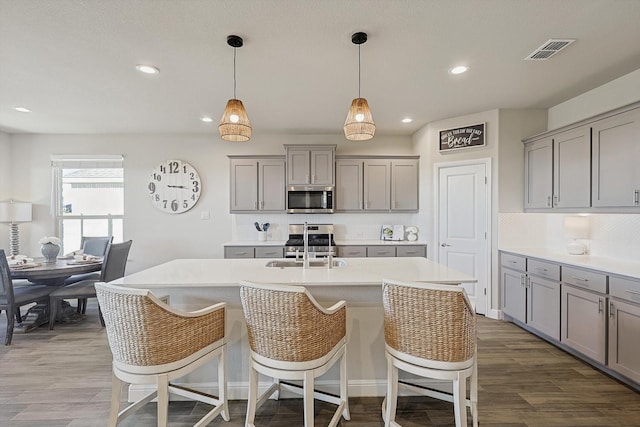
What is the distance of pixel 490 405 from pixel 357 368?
966 mm

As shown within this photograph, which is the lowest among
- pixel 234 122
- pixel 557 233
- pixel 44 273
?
pixel 44 273

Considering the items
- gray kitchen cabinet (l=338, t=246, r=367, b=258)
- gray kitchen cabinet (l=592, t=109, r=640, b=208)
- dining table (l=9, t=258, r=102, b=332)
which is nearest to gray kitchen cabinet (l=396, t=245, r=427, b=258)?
gray kitchen cabinet (l=338, t=246, r=367, b=258)

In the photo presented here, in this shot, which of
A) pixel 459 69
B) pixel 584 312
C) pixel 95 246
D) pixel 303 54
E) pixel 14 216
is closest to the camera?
pixel 303 54

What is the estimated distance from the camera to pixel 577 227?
315 centimetres

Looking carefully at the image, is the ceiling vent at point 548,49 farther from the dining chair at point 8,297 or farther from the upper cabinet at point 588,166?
the dining chair at point 8,297

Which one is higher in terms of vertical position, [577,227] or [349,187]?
[349,187]

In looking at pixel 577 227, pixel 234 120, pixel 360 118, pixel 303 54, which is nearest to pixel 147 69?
pixel 234 120

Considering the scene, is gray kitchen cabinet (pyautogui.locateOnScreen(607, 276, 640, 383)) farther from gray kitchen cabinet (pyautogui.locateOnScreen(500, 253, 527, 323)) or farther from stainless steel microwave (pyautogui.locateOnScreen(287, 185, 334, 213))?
stainless steel microwave (pyautogui.locateOnScreen(287, 185, 334, 213))

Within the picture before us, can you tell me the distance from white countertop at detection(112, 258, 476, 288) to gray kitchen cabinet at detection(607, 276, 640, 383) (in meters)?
1.36

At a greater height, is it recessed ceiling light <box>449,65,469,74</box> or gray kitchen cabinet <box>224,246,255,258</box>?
recessed ceiling light <box>449,65,469,74</box>

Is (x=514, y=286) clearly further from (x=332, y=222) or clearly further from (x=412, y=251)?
(x=332, y=222)

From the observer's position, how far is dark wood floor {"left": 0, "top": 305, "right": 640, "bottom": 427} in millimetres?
1910

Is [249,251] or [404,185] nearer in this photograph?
[249,251]

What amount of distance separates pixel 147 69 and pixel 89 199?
3394 mm
